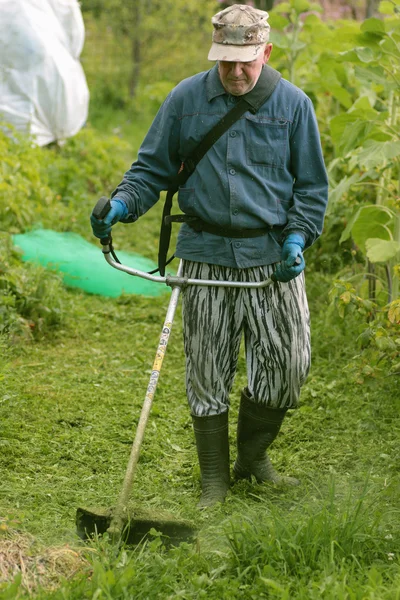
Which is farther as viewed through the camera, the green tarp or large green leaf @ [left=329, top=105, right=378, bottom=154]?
the green tarp

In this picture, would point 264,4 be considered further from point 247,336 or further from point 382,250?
point 247,336

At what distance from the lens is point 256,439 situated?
12.9 feet

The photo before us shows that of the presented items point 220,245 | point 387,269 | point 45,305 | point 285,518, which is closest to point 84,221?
point 45,305

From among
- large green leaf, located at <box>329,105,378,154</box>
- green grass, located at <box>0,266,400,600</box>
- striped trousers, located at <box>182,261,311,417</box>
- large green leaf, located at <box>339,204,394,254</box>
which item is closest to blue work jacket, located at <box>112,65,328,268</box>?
striped trousers, located at <box>182,261,311,417</box>

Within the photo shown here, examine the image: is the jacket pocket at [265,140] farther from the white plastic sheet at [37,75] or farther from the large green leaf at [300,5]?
the white plastic sheet at [37,75]

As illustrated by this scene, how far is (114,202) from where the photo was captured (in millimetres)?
3504

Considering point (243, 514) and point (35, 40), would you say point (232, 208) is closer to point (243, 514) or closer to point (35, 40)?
point (243, 514)

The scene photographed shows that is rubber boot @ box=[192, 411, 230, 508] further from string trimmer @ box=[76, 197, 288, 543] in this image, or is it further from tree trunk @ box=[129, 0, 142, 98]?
tree trunk @ box=[129, 0, 142, 98]

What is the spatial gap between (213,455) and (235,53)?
1.59 meters

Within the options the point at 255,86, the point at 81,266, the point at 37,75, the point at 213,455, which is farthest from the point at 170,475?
the point at 37,75

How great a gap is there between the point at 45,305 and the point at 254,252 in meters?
2.59

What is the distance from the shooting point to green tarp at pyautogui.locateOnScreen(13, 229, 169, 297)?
6.77 metres

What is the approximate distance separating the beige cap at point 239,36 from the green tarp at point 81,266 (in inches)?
135

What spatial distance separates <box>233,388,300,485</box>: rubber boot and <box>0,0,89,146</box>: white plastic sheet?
5.99 metres
